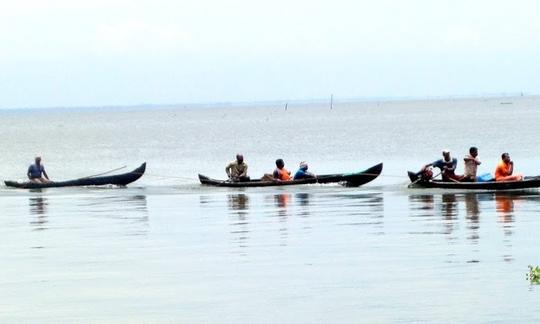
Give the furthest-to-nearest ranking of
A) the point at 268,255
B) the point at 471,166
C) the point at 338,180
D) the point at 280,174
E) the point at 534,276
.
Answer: the point at 338,180
the point at 280,174
the point at 471,166
the point at 268,255
the point at 534,276

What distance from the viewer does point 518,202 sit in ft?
107

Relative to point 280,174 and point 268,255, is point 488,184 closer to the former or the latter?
point 280,174

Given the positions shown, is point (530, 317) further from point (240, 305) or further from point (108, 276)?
point (108, 276)

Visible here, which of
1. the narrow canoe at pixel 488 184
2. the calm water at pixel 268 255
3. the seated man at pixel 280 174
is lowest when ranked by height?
the calm water at pixel 268 255

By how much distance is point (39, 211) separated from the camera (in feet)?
115

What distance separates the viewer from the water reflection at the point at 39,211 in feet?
99.8

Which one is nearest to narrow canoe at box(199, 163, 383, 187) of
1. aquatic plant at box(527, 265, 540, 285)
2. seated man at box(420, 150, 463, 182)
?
seated man at box(420, 150, 463, 182)

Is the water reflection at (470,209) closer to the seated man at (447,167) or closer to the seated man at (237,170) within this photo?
the seated man at (447,167)

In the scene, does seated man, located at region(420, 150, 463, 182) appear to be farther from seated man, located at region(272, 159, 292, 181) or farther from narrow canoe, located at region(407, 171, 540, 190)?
seated man, located at region(272, 159, 292, 181)

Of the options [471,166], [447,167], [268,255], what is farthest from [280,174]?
[268,255]

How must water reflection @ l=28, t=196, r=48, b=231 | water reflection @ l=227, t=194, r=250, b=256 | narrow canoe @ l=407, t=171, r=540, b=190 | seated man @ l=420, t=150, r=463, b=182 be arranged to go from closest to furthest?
water reflection @ l=227, t=194, r=250, b=256, water reflection @ l=28, t=196, r=48, b=231, narrow canoe @ l=407, t=171, r=540, b=190, seated man @ l=420, t=150, r=463, b=182

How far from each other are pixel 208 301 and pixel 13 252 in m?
7.74

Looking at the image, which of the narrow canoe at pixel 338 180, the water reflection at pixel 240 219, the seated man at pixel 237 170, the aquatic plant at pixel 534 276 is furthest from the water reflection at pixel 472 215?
the seated man at pixel 237 170

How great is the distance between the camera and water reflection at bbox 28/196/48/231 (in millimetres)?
30422
